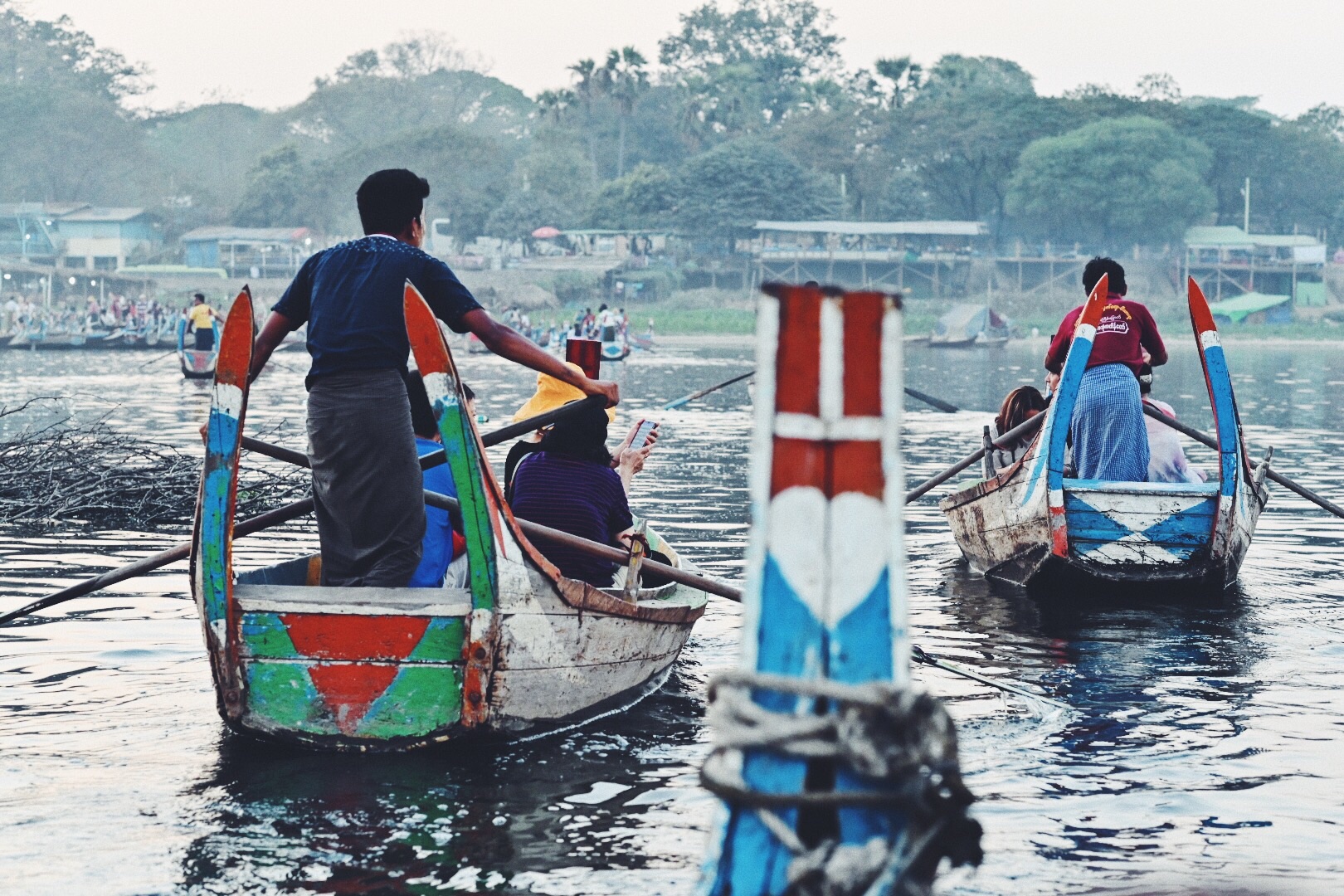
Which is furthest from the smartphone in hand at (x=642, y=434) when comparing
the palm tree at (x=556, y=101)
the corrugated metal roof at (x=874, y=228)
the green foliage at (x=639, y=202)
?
the palm tree at (x=556, y=101)

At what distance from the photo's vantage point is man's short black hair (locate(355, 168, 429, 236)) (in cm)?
516

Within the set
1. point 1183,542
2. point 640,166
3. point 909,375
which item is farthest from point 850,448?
point 640,166

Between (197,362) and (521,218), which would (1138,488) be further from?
(521,218)

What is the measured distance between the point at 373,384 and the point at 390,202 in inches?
24.6

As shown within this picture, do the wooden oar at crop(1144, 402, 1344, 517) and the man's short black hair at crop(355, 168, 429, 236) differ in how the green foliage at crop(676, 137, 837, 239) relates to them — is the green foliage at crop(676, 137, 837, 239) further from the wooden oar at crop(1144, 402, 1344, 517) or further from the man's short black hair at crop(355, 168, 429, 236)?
the man's short black hair at crop(355, 168, 429, 236)

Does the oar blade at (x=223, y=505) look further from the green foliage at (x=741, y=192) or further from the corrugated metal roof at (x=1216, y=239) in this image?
the corrugated metal roof at (x=1216, y=239)

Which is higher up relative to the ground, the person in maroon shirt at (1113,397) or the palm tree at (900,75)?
the palm tree at (900,75)

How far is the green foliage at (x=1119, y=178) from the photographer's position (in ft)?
212

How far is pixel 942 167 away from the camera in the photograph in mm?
70562

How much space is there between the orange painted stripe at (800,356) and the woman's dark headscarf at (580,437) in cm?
334

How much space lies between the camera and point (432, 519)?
5598 mm

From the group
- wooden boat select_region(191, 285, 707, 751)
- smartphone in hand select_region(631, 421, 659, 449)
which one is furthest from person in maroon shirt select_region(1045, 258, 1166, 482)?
wooden boat select_region(191, 285, 707, 751)

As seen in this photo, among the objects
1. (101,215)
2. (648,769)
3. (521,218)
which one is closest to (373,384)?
(648,769)

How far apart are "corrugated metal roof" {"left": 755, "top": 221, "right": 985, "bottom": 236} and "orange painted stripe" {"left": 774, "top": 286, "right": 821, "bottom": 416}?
2447 inches
